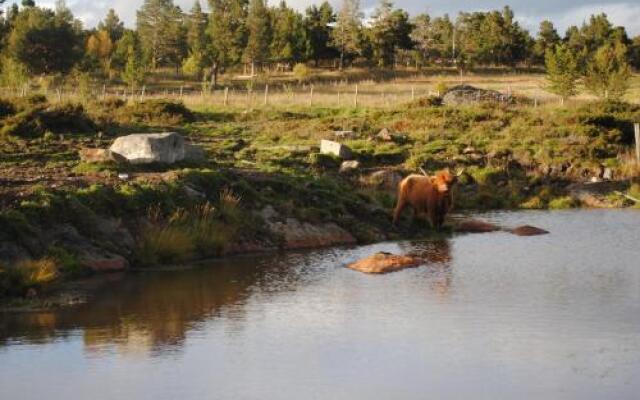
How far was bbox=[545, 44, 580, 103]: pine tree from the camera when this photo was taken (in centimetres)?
5522

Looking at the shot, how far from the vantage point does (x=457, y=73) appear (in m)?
98.8

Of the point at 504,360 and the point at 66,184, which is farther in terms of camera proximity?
the point at 66,184

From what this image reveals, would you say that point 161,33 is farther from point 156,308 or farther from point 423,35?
point 156,308

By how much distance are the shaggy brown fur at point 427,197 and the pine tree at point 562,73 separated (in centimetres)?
3349

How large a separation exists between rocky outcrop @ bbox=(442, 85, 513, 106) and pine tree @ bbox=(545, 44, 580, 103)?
3424 mm

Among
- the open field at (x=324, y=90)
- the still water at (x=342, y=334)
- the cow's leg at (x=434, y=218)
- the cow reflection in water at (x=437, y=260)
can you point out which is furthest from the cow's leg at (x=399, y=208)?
the open field at (x=324, y=90)

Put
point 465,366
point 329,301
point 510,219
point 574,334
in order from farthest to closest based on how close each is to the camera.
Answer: point 510,219 → point 329,301 → point 574,334 → point 465,366

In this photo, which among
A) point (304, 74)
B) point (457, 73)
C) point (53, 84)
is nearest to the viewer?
point (53, 84)

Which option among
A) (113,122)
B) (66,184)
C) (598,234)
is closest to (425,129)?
(113,122)

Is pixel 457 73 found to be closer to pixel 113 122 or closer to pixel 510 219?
pixel 113 122

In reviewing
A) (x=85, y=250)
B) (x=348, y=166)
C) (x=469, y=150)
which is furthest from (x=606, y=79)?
(x=85, y=250)

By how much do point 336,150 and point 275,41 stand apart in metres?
68.9

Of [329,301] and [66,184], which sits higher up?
[66,184]

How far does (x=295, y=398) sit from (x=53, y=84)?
7131cm
